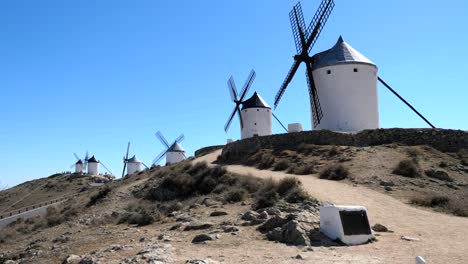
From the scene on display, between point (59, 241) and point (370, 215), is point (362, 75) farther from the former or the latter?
point (59, 241)

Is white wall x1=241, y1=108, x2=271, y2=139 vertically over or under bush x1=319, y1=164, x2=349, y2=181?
over

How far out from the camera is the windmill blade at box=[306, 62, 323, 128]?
2803 centimetres

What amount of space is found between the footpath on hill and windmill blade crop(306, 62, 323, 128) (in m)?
11.8

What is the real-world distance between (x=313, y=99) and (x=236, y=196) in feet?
47.6

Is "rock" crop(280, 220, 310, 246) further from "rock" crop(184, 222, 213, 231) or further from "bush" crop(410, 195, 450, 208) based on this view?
"bush" crop(410, 195, 450, 208)

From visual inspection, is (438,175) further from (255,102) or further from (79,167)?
(79,167)

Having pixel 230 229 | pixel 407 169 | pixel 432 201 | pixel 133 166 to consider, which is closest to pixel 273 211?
pixel 230 229

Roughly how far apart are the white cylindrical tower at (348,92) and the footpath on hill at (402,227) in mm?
11331

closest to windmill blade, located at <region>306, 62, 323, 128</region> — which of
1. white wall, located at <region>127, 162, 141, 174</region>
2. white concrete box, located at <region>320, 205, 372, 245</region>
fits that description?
white concrete box, located at <region>320, 205, 372, 245</region>

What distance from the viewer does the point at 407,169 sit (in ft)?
58.0

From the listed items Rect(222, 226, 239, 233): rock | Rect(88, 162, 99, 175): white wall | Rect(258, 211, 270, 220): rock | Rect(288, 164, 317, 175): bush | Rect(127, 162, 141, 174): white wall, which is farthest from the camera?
Rect(88, 162, 99, 175): white wall

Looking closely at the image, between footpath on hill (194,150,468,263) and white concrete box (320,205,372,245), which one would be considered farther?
white concrete box (320,205,372,245)

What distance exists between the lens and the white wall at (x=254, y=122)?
39094 millimetres

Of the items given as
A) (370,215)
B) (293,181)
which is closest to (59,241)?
(293,181)
